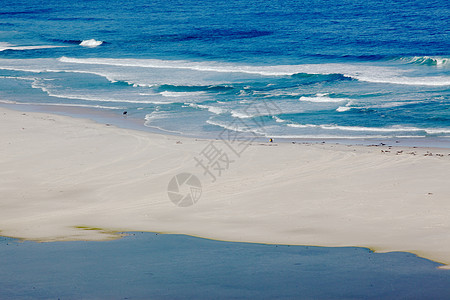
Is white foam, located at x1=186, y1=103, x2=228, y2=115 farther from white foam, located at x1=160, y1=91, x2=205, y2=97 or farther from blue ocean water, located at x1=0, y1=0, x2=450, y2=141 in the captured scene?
white foam, located at x1=160, y1=91, x2=205, y2=97

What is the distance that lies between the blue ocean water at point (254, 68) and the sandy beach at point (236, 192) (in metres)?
4.41

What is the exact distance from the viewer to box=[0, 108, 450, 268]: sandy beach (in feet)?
36.3

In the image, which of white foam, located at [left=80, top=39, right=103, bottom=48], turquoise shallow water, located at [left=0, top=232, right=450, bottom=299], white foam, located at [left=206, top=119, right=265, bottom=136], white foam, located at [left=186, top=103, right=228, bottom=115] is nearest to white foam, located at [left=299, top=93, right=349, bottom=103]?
white foam, located at [left=186, top=103, right=228, bottom=115]

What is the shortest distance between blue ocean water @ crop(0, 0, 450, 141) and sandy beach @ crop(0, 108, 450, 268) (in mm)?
4405

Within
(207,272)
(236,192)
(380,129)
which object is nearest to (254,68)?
(380,129)

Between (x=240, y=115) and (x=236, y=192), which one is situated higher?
(x=240, y=115)

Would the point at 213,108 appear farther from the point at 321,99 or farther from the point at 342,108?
the point at 342,108

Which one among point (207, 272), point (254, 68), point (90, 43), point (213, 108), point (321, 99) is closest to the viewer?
point (207, 272)

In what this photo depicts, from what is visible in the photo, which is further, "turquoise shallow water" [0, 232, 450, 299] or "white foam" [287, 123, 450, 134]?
"white foam" [287, 123, 450, 134]

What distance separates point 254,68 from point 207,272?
29.1 metres

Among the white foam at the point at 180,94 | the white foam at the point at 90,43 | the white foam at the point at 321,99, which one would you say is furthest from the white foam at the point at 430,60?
the white foam at the point at 90,43

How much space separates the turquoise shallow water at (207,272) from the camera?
8.18 meters

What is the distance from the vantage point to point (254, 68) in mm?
37125

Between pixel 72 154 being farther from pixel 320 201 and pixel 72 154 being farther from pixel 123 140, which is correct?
pixel 320 201
